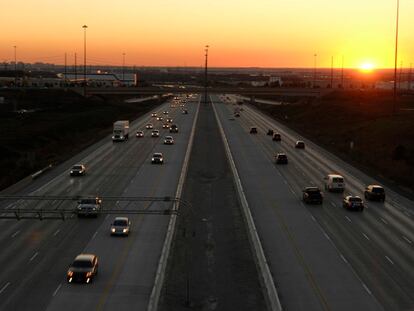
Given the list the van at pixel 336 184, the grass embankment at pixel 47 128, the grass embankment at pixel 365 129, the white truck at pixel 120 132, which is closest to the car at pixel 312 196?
the van at pixel 336 184

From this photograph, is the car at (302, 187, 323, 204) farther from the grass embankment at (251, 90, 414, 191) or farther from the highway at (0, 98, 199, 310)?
the grass embankment at (251, 90, 414, 191)

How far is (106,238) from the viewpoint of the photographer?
1299 inches

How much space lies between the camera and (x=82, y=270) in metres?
25.5

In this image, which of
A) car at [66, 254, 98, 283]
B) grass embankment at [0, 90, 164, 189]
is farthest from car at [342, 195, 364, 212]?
grass embankment at [0, 90, 164, 189]

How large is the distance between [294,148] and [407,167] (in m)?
19.3

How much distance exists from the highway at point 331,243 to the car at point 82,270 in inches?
295

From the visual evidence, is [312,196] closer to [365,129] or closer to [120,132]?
[120,132]

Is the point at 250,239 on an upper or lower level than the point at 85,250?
upper

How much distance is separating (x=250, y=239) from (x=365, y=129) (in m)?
62.1

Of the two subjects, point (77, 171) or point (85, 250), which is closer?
point (85, 250)

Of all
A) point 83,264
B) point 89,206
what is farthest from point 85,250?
point 89,206

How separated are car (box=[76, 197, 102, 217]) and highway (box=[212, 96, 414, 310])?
933cm

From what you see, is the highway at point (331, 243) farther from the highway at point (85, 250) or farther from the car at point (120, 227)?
the car at point (120, 227)

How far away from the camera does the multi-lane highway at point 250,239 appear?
24.2 meters
